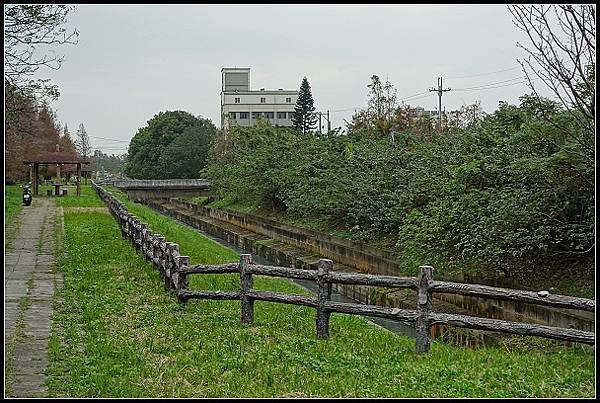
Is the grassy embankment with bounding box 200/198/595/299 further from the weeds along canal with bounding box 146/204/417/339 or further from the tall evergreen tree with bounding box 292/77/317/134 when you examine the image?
the tall evergreen tree with bounding box 292/77/317/134

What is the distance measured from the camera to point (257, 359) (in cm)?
757

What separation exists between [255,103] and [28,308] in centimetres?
8983

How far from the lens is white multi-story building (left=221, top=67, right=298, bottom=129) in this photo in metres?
98.7

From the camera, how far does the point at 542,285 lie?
14.3 m

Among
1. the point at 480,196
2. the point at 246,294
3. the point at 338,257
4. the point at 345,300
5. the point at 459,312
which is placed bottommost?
the point at 345,300

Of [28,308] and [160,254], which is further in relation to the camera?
[160,254]

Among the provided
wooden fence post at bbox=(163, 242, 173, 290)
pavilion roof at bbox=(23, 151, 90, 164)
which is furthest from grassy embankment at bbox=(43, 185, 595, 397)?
pavilion roof at bbox=(23, 151, 90, 164)

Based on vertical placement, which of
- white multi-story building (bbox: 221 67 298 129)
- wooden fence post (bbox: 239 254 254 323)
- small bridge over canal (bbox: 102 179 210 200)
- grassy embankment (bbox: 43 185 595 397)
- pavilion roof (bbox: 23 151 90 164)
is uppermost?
white multi-story building (bbox: 221 67 298 129)

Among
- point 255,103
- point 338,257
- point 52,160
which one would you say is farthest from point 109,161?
point 338,257

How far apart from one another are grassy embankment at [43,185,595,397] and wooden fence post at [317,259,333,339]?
17cm

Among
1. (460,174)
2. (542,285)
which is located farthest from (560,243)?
(460,174)

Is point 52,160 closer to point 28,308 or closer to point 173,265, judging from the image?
point 173,265

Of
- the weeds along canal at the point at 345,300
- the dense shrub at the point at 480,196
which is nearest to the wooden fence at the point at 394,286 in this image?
the weeds along canal at the point at 345,300

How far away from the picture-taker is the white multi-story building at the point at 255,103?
324 feet
